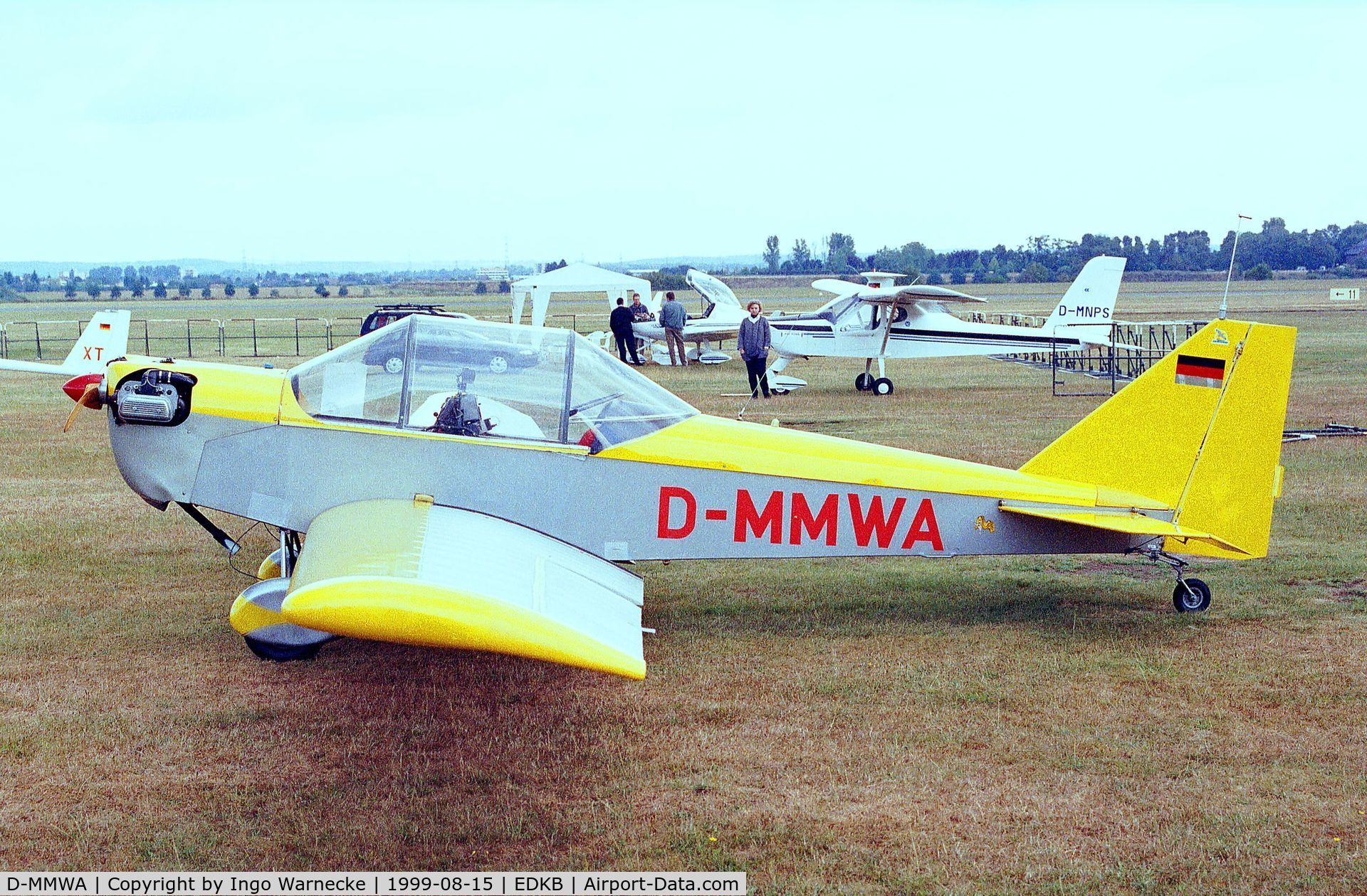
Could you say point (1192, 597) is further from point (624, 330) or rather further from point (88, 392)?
point (624, 330)

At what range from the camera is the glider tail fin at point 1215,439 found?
6.73m

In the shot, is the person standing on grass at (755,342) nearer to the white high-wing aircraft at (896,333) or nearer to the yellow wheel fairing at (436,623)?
the white high-wing aircraft at (896,333)

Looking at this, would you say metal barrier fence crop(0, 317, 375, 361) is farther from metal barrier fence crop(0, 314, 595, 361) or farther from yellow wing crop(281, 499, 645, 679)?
yellow wing crop(281, 499, 645, 679)

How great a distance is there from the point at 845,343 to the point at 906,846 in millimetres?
19692

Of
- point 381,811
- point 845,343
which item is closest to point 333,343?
point 845,343

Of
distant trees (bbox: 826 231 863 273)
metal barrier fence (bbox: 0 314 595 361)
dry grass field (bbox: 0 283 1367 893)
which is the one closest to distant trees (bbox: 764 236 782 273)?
distant trees (bbox: 826 231 863 273)

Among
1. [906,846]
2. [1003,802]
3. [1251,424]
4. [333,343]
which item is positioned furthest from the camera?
[333,343]

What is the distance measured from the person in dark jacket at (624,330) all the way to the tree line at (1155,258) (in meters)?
77.2

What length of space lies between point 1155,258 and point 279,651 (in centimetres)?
12668

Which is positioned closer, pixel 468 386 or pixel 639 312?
pixel 468 386

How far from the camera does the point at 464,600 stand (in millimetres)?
4559

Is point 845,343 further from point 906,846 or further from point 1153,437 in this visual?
point 906,846

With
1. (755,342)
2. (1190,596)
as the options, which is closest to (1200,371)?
(1190,596)

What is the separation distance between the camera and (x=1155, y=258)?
12138 centimetres
